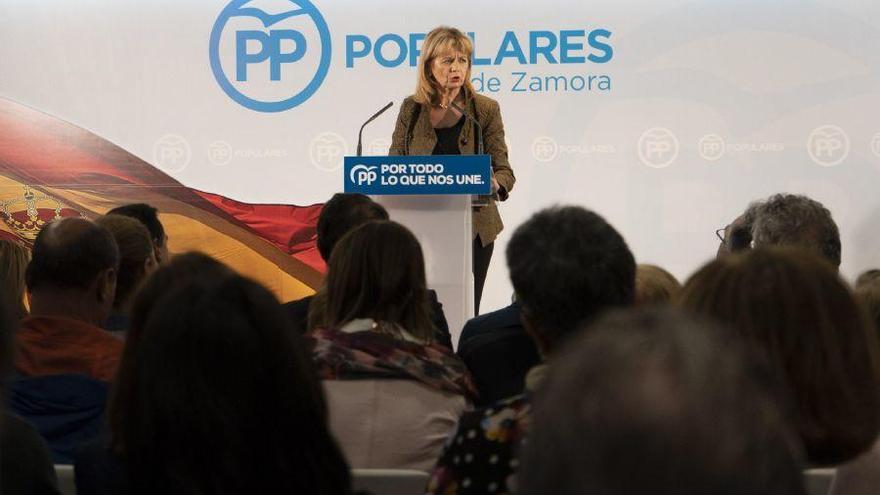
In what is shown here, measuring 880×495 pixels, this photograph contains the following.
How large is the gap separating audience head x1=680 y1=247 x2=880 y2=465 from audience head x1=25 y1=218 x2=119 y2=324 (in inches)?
74.8

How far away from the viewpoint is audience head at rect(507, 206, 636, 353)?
2.13 metres

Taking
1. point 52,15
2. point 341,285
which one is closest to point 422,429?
point 341,285

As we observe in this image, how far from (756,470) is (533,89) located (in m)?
6.93

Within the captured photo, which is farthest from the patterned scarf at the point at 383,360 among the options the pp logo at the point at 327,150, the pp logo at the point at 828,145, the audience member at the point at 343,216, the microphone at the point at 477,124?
the pp logo at the point at 828,145

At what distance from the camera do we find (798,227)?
11.2ft

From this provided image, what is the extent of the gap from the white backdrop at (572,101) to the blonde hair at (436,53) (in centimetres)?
237

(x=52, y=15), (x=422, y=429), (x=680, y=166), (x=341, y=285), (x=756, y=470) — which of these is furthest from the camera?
(x=52, y=15)

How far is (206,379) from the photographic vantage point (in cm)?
138

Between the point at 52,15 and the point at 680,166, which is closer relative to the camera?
the point at 680,166

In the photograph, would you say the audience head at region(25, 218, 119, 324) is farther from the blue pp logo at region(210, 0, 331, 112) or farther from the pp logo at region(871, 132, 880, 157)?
the pp logo at region(871, 132, 880, 157)

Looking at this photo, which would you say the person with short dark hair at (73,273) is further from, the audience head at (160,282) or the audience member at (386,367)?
the audience head at (160,282)

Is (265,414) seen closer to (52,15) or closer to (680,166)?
(680,166)

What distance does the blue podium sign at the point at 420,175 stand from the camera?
4484 mm

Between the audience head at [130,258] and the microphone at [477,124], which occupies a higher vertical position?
the microphone at [477,124]
